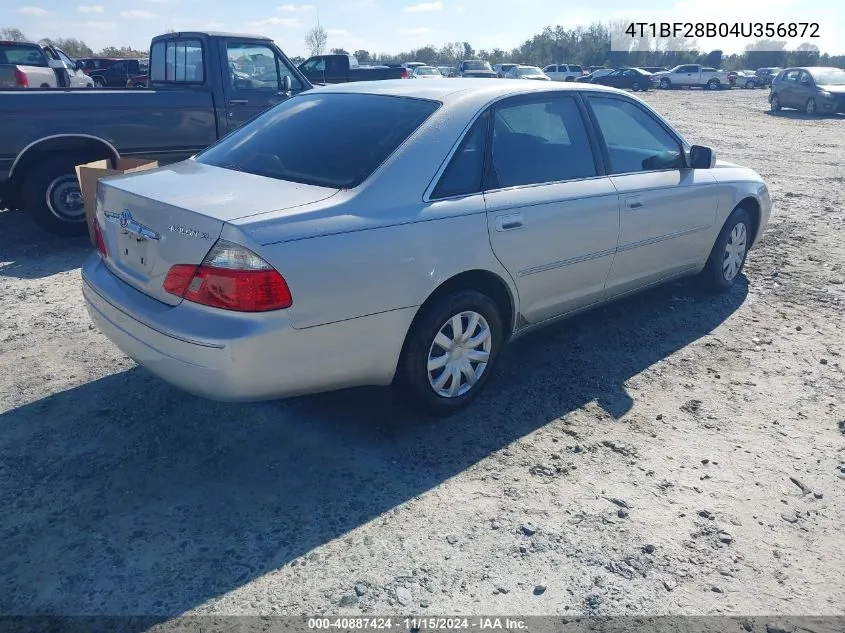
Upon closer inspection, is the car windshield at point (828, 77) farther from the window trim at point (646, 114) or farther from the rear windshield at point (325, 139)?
the rear windshield at point (325, 139)

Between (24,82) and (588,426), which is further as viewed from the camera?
(24,82)

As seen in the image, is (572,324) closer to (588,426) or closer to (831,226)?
(588,426)

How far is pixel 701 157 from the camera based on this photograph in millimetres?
4980

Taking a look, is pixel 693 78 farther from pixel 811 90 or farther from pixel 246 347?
pixel 246 347

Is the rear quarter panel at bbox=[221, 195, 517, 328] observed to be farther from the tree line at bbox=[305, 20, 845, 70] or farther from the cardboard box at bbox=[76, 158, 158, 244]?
the tree line at bbox=[305, 20, 845, 70]

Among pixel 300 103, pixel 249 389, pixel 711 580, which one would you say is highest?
pixel 300 103

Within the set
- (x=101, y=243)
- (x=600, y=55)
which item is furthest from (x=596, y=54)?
(x=101, y=243)

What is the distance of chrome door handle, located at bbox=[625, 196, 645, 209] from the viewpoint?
14.4ft

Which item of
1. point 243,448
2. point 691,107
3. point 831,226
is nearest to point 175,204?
point 243,448

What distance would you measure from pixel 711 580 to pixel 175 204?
2.67 meters

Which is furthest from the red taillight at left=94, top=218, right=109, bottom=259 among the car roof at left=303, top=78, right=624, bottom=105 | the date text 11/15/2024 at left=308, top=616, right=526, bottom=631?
the date text 11/15/2024 at left=308, top=616, right=526, bottom=631

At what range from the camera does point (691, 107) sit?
89.9 ft

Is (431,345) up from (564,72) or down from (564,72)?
down

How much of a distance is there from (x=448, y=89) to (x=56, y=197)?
4610mm
